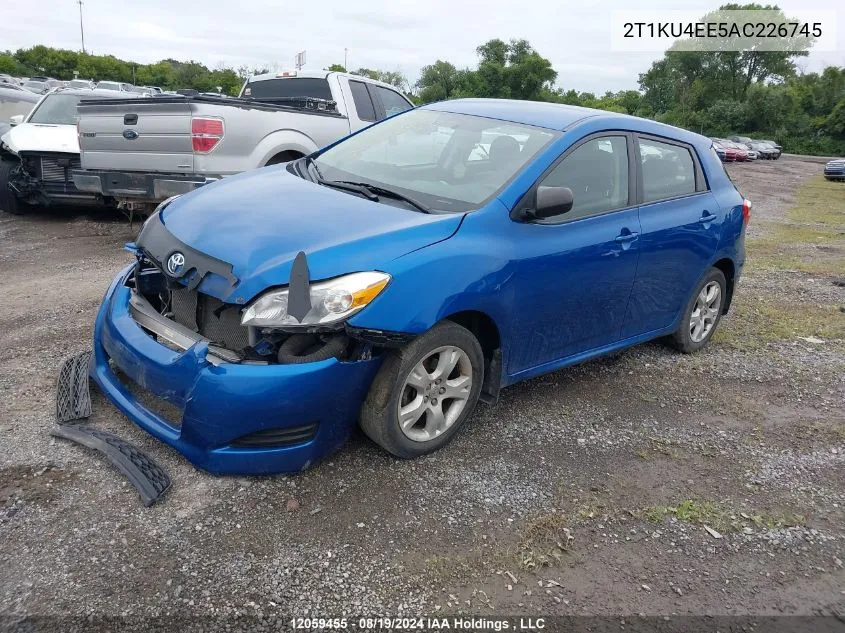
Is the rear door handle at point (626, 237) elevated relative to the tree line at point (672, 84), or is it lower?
lower

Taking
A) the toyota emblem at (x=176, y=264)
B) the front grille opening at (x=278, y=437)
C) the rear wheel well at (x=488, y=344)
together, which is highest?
the toyota emblem at (x=176, y=264)

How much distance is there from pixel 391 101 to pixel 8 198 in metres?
5.33

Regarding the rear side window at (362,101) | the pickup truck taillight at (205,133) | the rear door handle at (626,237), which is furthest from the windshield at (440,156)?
the rear side window at (362,101)

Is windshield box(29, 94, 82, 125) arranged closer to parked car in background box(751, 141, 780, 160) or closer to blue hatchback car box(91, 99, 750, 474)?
blue hatchback car box(91, 99, 750, 474)

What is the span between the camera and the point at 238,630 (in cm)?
237

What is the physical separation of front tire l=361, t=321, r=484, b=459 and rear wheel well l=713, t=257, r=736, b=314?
2.75 m

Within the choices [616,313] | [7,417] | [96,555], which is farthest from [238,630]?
[616,313]

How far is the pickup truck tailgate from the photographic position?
6914mm

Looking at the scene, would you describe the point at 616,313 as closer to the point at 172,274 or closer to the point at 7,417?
the point at 172,274

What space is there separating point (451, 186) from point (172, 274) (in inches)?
61.5

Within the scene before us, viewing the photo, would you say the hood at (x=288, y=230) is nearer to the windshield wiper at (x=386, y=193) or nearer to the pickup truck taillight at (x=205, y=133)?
the windshield wiper at (x=386, y=193)

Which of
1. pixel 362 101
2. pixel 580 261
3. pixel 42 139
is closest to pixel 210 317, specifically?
pixel 580 261

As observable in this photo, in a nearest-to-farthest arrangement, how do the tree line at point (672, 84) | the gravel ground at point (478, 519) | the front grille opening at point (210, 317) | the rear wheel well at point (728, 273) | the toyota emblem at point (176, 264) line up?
1. the gravel ground at point (478, 519)
2. the front grille opening at point (210, 317)
3. the toyota emblem at point (176, 264)
4. the rear wheel well at point (728, 273)
5. the tree line at point (672, 84)

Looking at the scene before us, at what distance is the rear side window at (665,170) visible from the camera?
15.1 ft
